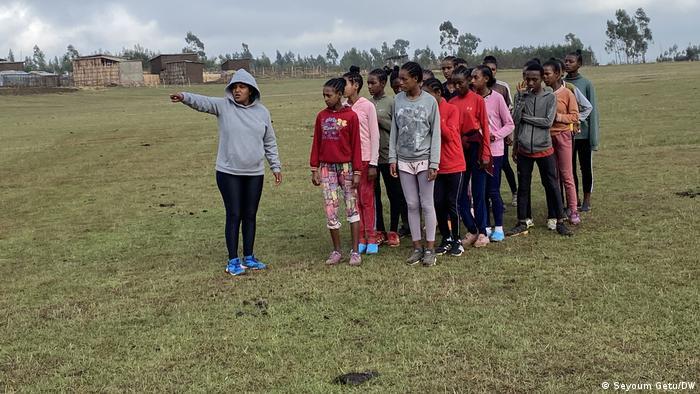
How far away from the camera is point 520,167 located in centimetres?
781

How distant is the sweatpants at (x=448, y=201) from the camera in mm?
6906

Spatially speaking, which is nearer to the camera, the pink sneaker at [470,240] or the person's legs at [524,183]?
the pink sneaker at [470,240]

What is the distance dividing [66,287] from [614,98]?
26558 mm

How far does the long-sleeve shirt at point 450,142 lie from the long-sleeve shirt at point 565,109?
63.8 inches

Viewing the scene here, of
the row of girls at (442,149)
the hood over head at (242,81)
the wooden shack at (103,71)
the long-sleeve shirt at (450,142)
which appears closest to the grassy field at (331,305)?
the row of girls at (442,149)

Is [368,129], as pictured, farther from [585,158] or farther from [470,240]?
[585,158]

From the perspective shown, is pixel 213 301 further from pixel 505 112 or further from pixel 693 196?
pixel 693 196

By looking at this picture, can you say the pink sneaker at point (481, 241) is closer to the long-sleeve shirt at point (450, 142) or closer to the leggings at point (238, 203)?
the long-sleeve shirt at point (450, 142)

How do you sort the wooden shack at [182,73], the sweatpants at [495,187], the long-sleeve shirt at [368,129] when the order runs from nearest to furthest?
1. the long-sleeve shirt at [368,129]
2. the sweatpants at [495,187]
3. the wooden shack at [182,73]

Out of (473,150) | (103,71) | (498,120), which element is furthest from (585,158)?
(103,71)

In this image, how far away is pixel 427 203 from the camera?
6.78 meters

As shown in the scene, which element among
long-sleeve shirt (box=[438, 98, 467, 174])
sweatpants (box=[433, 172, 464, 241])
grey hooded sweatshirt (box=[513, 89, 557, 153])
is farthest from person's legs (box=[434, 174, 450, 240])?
grey hooded sweatshirt (box=[513, 89, 557, 153])

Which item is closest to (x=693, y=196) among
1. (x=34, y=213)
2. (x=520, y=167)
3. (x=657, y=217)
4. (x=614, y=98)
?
(x=657, y=217)

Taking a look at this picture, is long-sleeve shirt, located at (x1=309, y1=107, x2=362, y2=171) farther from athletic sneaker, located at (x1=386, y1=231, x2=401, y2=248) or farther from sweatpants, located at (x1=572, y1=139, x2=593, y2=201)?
sweatpants, located at (x1=572, y1=139, x2=593, y2=201)
